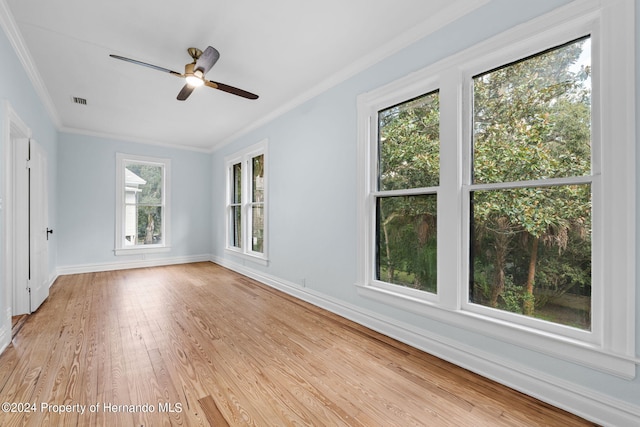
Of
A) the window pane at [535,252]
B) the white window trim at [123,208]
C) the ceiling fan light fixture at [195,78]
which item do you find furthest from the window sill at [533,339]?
the white window trim at [123,208]

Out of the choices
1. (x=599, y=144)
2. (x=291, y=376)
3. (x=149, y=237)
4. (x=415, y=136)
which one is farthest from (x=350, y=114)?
(x=149, y=237)

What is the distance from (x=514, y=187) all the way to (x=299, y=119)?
2706mm

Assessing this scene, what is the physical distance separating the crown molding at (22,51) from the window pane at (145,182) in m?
1.96

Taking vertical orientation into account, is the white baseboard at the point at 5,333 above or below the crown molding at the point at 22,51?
below

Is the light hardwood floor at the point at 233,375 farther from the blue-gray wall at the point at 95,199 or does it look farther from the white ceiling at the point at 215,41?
the white ceiling at the point at 215,41

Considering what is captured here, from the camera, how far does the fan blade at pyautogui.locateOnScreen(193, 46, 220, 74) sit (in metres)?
2.26

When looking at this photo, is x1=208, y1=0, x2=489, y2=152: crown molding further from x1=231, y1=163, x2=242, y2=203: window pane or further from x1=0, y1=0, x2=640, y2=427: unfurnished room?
x1=231, y1=163, x2=242, y2=203: window pane

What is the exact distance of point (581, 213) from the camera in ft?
5.64

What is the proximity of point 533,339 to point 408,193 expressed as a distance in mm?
1368

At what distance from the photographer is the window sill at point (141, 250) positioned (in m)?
5.67

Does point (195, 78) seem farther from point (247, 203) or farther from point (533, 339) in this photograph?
point (533, 339)

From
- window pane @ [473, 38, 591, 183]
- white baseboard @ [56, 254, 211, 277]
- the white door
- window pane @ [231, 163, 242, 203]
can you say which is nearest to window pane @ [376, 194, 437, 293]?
window pane @ [473, 38, 591, 183]

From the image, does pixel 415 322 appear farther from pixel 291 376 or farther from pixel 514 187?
pixel 514 187

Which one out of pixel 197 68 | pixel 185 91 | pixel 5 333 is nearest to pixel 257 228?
pixel 185 91
